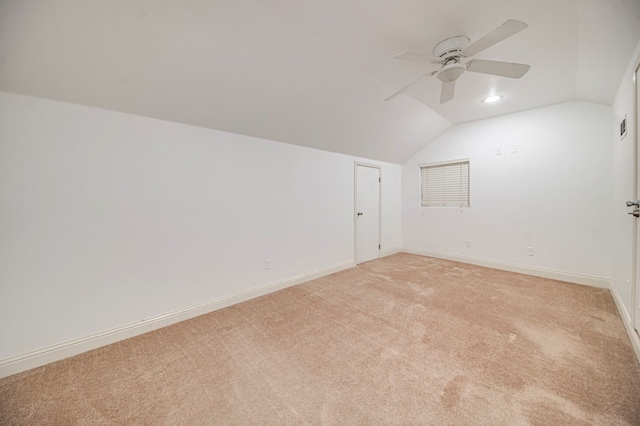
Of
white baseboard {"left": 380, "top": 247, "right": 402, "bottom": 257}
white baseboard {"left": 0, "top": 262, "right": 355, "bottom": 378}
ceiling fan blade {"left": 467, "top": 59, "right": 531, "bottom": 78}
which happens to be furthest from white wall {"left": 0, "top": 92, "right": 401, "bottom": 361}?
white baseboard {"left": 380, "top": 247, "right": 402, "bottom": 257}

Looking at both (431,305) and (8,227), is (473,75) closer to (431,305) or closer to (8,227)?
(431,305)

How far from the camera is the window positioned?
4.29m

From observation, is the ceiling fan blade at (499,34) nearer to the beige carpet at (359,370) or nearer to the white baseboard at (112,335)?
the beige carpet at (359,370)

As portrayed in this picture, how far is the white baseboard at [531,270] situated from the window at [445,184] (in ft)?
3.25

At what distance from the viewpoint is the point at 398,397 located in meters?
1.40

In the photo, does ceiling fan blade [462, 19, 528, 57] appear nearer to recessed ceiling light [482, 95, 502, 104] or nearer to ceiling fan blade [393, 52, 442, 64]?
ceiling fan blade [393, 52, 442, 64]

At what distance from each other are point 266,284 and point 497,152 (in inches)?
166

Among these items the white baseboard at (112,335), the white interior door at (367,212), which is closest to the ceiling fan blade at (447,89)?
the white interior door at (367,212)

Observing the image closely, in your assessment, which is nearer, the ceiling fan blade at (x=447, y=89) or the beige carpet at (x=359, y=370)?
the beige carpet at (x=359, y=370)

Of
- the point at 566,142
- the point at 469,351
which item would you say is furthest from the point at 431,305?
the point at 566,142

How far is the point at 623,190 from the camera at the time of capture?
7.50ft

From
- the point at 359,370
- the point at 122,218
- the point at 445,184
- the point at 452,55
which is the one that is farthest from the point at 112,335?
the point at 445,184

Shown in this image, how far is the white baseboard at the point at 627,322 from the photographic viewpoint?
67.7 inches

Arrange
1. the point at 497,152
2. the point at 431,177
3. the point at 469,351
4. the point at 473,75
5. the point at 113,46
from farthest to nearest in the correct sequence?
the point at 431,177 < the point at 497,152 < the point at 473,75 < the point at 469,351 < the point at 113,46
